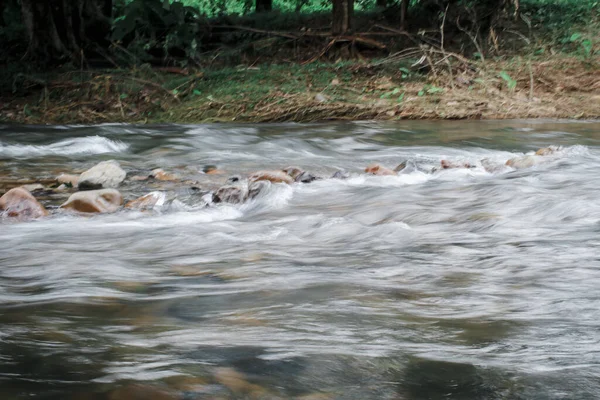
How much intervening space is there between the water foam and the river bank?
2.58 metres

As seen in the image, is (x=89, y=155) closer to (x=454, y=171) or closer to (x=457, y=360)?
(x=454, y=171)

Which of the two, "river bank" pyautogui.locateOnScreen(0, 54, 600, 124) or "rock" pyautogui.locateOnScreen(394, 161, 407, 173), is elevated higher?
"river bank" pyautogui.locateOnScreen(0, 54, 600, 124)

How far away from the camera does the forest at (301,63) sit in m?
10.2

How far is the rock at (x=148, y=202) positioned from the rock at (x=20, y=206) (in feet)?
1.67

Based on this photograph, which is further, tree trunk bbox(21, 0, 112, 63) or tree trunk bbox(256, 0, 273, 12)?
tree trunk bbox(256, 0, 273, 12)

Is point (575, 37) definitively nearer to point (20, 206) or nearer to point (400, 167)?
point (400, 167)

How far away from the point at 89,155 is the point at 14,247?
3.78 meters

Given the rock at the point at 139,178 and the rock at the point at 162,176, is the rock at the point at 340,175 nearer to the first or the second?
the rock at the point at 162,176

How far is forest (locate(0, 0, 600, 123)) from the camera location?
33.4 ft

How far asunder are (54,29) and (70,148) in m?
6.32

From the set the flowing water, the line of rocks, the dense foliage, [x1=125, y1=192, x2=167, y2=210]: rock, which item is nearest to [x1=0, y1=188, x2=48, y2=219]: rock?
the line of rocks

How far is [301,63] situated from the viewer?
39.6 ft

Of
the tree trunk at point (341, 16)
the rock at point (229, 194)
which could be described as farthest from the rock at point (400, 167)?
the tree trunk at point (341, 16)

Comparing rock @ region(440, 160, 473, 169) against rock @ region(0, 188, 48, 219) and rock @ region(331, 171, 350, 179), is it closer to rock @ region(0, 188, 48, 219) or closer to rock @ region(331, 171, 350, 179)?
rock @ region(331, 171, 350, 179)
